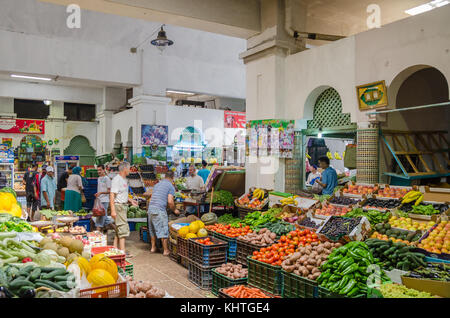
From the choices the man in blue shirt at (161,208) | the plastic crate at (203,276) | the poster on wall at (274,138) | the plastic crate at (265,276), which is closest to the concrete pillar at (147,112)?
the poster on wall at (274,138)

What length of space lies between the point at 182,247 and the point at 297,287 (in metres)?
2.67

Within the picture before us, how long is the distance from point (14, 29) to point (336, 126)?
1001 cm

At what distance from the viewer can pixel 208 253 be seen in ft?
18.7

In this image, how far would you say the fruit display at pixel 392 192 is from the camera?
20.1 feet

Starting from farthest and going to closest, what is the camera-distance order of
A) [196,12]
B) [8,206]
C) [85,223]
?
[85,223] < [196,12] < [8,206]

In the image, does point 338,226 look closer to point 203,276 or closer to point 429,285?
point 429,285

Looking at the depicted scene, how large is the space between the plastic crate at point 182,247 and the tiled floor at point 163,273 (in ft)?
0.98

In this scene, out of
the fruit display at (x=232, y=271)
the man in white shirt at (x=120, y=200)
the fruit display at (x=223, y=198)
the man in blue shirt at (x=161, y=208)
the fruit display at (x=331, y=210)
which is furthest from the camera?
the fruit display at (x=223, y=198)

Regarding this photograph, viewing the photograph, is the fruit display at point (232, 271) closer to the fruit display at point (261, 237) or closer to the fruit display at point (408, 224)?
the fruit display at point (261, 237)

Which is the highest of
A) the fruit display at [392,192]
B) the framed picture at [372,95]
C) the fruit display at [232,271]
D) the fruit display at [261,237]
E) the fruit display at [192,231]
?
the framed picture at [372,95]

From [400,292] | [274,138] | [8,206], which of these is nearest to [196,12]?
[274,138]

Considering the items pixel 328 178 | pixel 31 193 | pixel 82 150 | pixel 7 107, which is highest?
pixel 7 107

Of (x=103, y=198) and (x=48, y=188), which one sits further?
(x=48, y=188)

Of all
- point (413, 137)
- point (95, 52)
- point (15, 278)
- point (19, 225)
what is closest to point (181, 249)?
point (19, 225)
